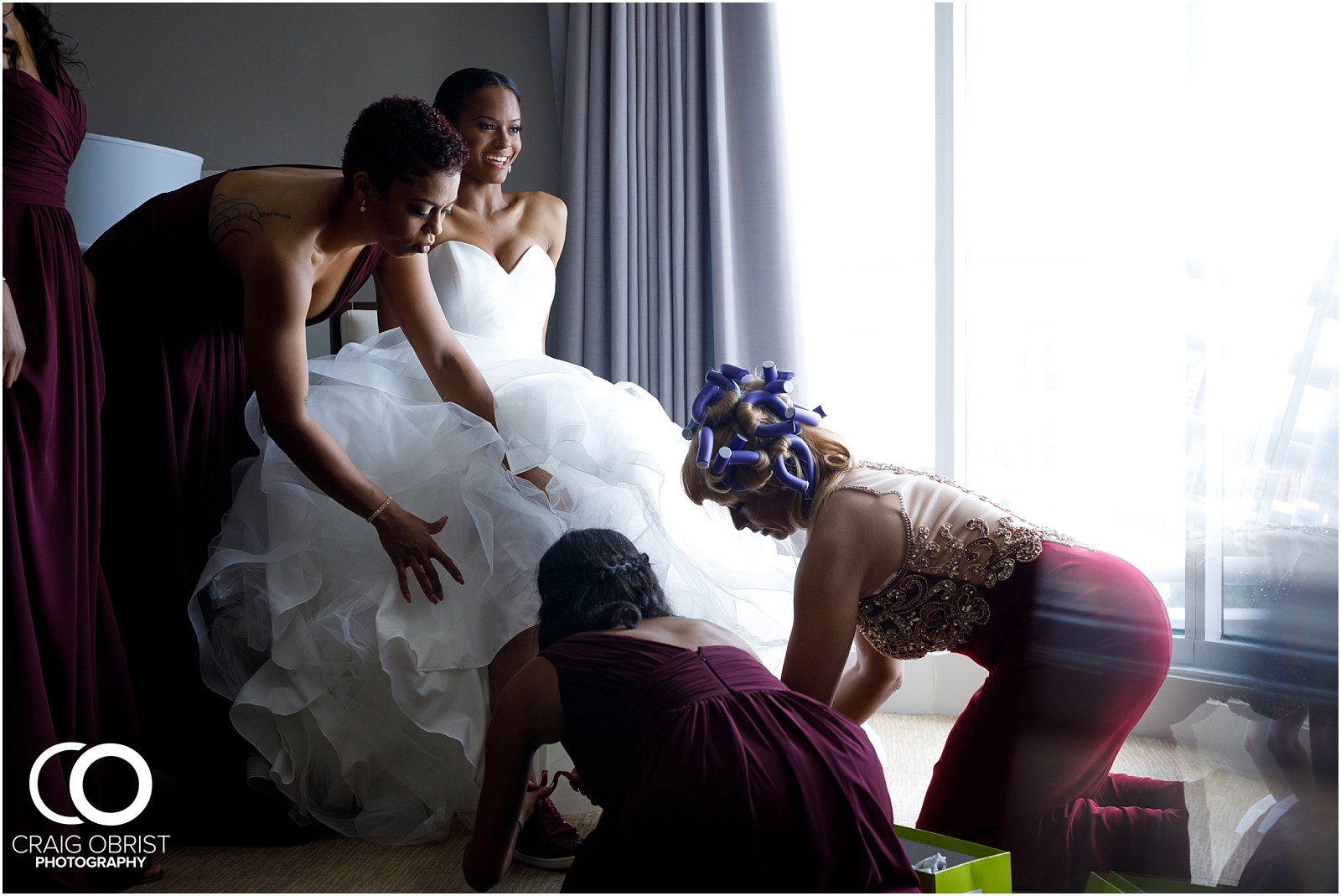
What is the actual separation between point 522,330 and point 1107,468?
1315mm

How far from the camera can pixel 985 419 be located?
2.60m

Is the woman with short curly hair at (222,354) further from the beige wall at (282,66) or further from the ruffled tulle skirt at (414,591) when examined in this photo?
the beige wall at (282,66)

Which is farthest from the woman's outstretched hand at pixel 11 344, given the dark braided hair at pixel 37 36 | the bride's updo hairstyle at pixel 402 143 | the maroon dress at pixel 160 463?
the bride's updo hairstyle at pixel 402 143

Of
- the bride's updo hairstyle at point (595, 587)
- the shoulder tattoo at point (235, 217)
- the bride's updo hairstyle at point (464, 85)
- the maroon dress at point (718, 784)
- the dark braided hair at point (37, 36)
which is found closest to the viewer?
the maroon dress at point (718, 784)

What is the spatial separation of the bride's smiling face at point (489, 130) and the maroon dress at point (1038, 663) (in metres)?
1.38

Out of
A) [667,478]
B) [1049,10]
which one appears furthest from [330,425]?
[1049,10]

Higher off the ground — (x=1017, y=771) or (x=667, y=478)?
(x=667, y=478)

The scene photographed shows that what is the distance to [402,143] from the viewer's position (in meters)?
1.62

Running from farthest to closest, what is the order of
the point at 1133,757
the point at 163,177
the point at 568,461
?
the point at 163,177 < the point at 568,461 < the point at 1133,757

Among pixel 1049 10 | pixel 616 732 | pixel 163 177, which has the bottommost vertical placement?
pixel 616 732

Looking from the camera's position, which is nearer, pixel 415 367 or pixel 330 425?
pixel 330 425

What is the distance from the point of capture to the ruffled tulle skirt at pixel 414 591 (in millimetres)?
1628

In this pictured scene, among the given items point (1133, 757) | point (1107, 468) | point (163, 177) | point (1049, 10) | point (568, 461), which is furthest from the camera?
point (163, 177)

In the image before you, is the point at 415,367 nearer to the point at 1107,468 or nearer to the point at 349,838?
the point at 349,838
